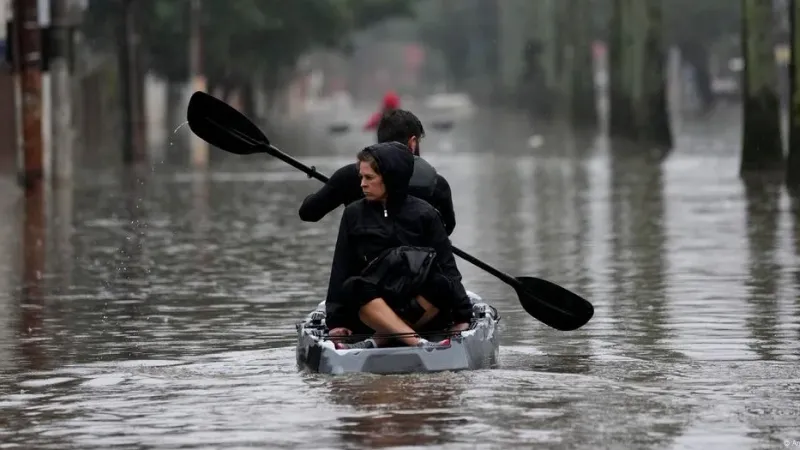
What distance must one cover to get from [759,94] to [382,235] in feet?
89.0

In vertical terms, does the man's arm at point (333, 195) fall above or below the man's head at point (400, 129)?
below

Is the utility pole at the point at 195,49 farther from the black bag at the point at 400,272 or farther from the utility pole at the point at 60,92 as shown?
the black bag at the point at 400,272

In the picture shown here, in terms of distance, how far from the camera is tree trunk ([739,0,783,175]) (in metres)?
37.9

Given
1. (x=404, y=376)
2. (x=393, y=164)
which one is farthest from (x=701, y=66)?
(x=404, y=376)

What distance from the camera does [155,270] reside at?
2003 centimetres

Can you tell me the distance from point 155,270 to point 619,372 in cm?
858

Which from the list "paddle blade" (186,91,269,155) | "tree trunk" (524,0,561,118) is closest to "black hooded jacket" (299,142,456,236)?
"paddle blade" (186,91,269,155)

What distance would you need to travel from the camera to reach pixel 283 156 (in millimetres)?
13352

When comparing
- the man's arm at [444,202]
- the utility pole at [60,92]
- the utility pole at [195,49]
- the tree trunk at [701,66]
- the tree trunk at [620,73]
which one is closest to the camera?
the man's arm at [444,202]

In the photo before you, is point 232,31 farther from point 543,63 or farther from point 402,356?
point 402,356

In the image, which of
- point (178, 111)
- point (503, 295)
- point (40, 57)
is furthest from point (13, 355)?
point (178, 111)

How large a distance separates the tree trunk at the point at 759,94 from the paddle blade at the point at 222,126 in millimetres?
24552

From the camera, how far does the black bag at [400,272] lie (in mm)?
11812

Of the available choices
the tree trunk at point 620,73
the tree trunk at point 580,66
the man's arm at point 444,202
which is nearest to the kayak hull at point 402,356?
the man's arm at point 444,202
